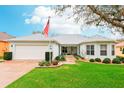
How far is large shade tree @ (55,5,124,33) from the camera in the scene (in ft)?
35.5

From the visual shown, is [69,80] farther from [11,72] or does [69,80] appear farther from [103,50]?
[103,50]

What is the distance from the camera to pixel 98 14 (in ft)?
35.6

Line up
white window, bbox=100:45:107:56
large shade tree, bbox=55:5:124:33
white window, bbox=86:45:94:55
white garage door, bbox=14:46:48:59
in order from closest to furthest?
large shade tree, bbox=55:5:124:33 < white garage door, bbox=14:46:48:59 < white window, bbox=100:45:107:56 < white window, bbox=86:45:94:55

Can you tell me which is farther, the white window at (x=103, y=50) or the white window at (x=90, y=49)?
the white window at (x=90, y=49)

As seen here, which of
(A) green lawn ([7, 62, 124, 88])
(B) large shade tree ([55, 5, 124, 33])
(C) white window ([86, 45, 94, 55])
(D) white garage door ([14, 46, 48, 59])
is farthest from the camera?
(C) white window ([86, 45, 94, 55])

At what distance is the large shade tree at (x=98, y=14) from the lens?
35.5ft

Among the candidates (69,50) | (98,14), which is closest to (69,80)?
(98,14)

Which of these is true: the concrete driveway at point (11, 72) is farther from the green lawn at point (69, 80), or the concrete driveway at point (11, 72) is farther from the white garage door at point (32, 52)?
the white garage door at point (32, 52)

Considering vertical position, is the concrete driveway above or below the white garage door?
below

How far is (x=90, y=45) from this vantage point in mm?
29438

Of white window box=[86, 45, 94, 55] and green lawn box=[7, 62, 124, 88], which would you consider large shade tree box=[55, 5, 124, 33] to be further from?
white window box=[86, 45, 94, 55]

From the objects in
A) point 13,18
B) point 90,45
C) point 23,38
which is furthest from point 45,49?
point 13,18

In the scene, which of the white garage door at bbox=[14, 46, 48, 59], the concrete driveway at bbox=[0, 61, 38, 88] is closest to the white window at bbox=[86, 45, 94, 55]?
the white garage door at bbox=[14, 46, 48, 59]

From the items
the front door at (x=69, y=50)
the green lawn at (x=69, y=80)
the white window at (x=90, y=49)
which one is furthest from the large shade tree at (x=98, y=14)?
the front door at (x=69, y=50)
